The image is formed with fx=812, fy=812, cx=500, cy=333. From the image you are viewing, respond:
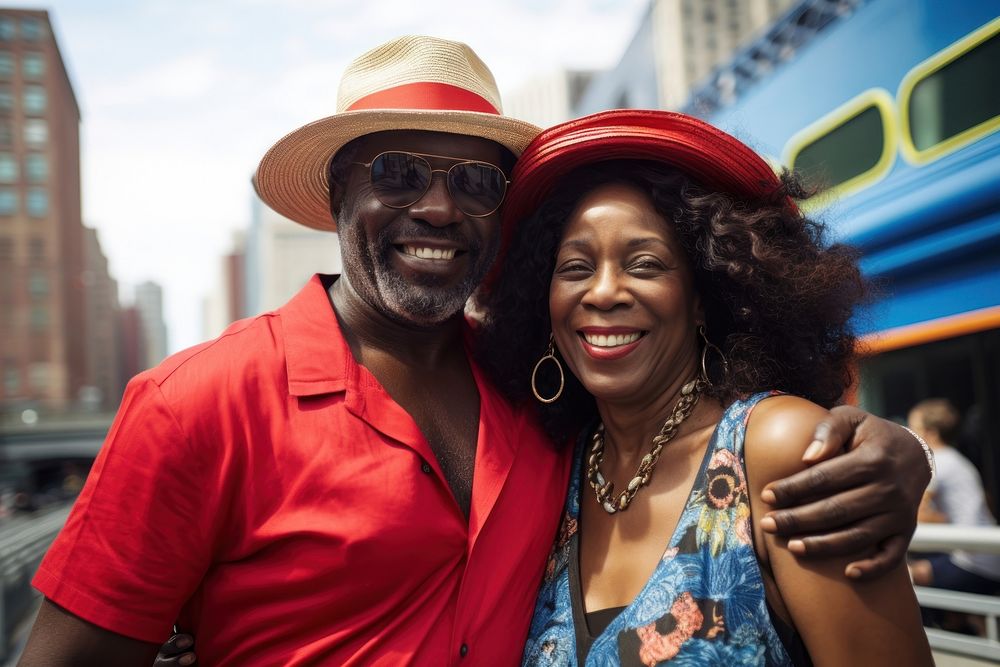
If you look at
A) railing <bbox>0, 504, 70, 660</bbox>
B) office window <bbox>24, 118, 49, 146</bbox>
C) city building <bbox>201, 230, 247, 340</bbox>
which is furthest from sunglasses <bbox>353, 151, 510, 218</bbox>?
city building <bbox>201, 230, 247, 340</bbox>

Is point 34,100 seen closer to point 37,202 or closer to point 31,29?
point 31,29

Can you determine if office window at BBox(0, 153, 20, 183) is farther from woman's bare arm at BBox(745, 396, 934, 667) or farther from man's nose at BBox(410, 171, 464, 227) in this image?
woman's bare arm at BBox(745, 396, 934, 667)

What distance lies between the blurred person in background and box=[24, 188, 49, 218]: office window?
7688cm

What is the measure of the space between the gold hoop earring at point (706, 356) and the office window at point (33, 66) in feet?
277

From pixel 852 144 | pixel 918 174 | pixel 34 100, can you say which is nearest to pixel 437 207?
pixel 918 174

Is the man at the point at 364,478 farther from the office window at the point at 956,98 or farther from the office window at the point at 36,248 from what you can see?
the office window at the point at 36,248

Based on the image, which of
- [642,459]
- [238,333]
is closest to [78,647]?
[238,333]

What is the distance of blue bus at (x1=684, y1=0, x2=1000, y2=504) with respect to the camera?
406cm

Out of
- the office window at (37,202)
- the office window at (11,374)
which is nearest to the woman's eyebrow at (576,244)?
the office window at (11,374)

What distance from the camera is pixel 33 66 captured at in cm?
7231

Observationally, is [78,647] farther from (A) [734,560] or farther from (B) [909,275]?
(B) [909,275]

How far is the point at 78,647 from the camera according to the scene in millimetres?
1846

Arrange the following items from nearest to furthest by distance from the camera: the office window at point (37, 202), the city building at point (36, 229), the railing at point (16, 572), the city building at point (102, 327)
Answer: the railing at point (16, 572) < the city building at point (36, 229) < the office window at point (37, 202) < the city building at point (102, 327)

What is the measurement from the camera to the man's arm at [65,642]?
1.83m
